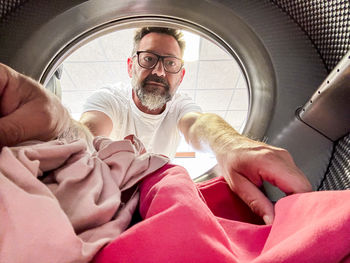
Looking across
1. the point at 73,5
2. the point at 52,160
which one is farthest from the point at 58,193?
the point at 73,5

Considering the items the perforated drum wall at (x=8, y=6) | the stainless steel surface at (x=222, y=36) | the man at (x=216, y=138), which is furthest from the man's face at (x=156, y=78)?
the perforated drum wall at (x=8, y=6)

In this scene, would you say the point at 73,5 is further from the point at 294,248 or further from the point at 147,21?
the point at 294,248

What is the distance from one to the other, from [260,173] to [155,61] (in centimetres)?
97

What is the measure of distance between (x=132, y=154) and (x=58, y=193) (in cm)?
13

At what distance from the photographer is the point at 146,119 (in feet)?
4.42

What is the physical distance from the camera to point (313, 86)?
0.62 metres

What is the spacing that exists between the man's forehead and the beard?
5.5 inches

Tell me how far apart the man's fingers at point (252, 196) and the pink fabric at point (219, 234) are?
0.09 meters

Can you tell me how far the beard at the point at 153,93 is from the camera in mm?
1262

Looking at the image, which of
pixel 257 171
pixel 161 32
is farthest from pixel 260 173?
pixel 161 32

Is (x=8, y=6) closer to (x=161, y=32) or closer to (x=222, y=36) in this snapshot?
(x=222, y=36)

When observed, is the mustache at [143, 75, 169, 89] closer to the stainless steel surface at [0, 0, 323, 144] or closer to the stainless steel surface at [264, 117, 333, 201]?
the stainless steel surface at [0, 0, 323, 144]

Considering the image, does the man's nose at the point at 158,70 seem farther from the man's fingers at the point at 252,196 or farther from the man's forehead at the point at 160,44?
the man's fingers at the point at 252,196

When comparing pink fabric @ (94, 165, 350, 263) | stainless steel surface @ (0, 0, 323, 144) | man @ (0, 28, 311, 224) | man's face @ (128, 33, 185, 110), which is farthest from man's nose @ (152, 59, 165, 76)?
pink fabric @ (94, 165, 350, 263)
